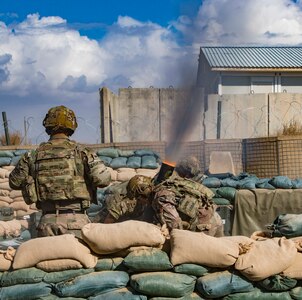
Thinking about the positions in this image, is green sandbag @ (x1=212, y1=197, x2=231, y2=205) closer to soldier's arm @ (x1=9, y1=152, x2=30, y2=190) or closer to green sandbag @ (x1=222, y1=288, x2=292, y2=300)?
soldier's arm @ (x1=9, y1=152, x2=30, y2=190)

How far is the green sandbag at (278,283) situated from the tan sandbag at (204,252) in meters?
Answer: 0.23

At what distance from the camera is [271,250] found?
374cm

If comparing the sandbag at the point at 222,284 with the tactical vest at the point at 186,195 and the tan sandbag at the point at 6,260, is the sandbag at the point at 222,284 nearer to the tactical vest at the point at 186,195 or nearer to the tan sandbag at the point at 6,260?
the tactical vest at the point at 186,195

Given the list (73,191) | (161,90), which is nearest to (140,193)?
(73,191)

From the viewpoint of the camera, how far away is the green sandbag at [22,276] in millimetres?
3885

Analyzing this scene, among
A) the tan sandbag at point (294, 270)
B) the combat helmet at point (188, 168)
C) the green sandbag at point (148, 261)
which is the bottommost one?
the tan sandbag at point (294, 270)

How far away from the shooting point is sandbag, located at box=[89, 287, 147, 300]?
3.74 metres

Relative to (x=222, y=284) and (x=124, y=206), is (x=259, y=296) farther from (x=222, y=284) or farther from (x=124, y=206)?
(x=124, y=206)

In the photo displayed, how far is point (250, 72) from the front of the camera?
901 inches

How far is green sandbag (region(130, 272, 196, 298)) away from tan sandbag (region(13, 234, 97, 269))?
35cm

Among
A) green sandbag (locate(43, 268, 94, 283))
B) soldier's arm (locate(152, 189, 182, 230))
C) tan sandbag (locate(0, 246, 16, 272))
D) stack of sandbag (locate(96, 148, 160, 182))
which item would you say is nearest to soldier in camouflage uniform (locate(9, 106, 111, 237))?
soldier's arm (locate(152, 189, 182, 230))

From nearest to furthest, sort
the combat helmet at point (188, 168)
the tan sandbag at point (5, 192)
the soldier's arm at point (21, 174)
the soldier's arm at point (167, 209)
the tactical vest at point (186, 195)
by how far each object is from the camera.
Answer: the soldier's arm at point (167, 209) < the tactical vest at point (186, 195) < the soldier's arm at point (21, 174) < the combat helmet at point (188, 168) < the tan sandbag at point (5, 192)

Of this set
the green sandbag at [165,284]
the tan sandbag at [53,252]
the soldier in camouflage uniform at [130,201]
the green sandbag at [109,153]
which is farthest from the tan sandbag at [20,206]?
the green sandbag at [165,284]

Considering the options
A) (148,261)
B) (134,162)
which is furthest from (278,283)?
(134,162)
